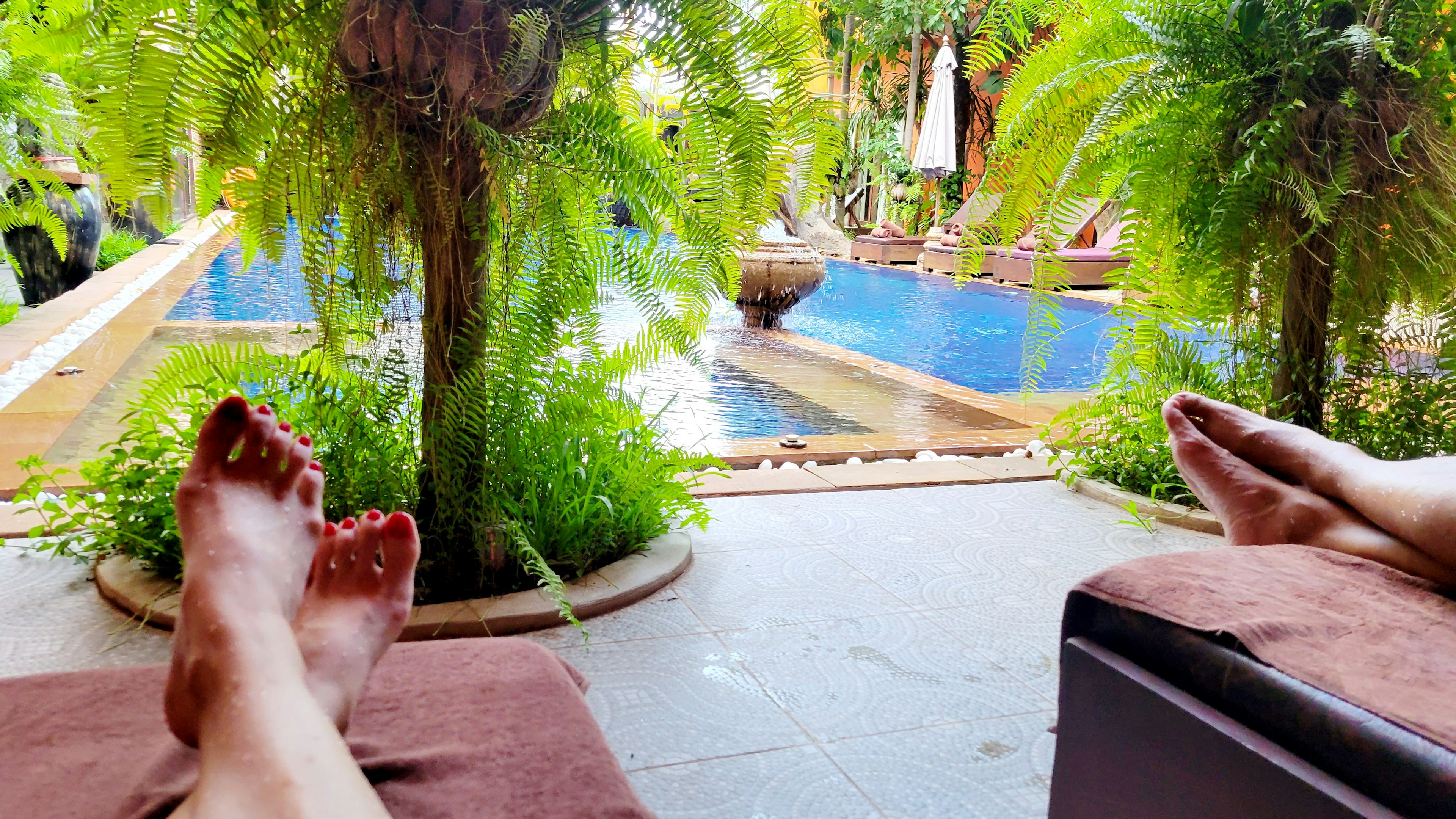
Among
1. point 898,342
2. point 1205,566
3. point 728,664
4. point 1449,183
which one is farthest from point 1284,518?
point 898,342

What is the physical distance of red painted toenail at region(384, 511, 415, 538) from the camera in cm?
118

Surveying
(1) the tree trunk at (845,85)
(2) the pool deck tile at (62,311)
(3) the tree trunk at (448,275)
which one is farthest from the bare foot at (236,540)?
(1) the tree trunk at (845,85)

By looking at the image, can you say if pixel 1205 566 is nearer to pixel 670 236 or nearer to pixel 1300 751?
pixel 1300 751

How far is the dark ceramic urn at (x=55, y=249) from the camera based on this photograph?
6121 mm

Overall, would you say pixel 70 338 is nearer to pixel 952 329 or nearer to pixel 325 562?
pixel 325 562

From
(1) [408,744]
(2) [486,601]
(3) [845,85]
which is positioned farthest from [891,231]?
(1) [408,744]

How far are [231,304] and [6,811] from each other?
21.4 feet

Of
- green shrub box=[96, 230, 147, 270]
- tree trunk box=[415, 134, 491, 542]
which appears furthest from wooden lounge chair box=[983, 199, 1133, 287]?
tree trunk box=[415, 134, 491, 542]

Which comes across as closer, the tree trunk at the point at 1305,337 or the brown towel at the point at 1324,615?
the brown towel at the point at 1324,615

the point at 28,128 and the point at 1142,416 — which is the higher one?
the point at 28,128

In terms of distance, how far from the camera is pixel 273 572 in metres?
1.04

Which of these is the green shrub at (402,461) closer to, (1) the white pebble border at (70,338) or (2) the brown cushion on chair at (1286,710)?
(1) the white pebble border at (70,338)

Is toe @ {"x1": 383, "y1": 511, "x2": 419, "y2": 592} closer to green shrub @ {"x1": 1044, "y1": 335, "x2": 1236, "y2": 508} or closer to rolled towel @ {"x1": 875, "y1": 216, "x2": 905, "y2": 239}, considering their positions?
green shrub @ {"x1": 1044, "y1": 335, "x2": 1236, "y2": 508}

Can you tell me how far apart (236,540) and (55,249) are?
21.3 ft
